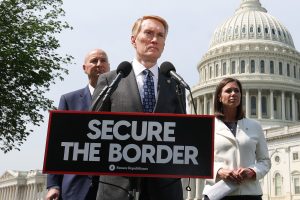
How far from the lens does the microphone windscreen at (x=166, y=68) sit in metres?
4.73

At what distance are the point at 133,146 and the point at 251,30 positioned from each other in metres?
86.3

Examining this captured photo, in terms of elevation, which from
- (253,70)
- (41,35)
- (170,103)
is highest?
(253,70)

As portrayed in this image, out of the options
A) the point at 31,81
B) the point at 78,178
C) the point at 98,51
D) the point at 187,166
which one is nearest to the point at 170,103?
the point at 187,166

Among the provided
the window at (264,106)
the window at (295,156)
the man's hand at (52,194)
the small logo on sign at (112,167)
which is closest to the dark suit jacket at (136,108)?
the small logo on sign at (112,167)

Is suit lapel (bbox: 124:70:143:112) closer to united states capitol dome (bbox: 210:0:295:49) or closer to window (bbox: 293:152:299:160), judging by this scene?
window (bbox: 293:152:299:160)

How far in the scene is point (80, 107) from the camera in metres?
6.41

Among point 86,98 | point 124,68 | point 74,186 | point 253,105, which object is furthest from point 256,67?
point 124,68

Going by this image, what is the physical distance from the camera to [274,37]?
285ft

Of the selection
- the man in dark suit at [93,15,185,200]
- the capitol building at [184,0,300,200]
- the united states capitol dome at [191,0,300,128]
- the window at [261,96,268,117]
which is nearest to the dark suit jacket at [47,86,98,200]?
the man in dark suit at [93,15,185,200]

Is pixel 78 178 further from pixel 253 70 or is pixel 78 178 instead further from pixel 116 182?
pixel 253 70

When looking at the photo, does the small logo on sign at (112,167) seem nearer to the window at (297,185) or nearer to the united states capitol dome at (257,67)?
the window at (297,185)

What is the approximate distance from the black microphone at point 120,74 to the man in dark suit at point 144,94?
0.26 feet

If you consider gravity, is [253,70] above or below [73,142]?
above

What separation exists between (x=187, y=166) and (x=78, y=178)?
2155 mm
